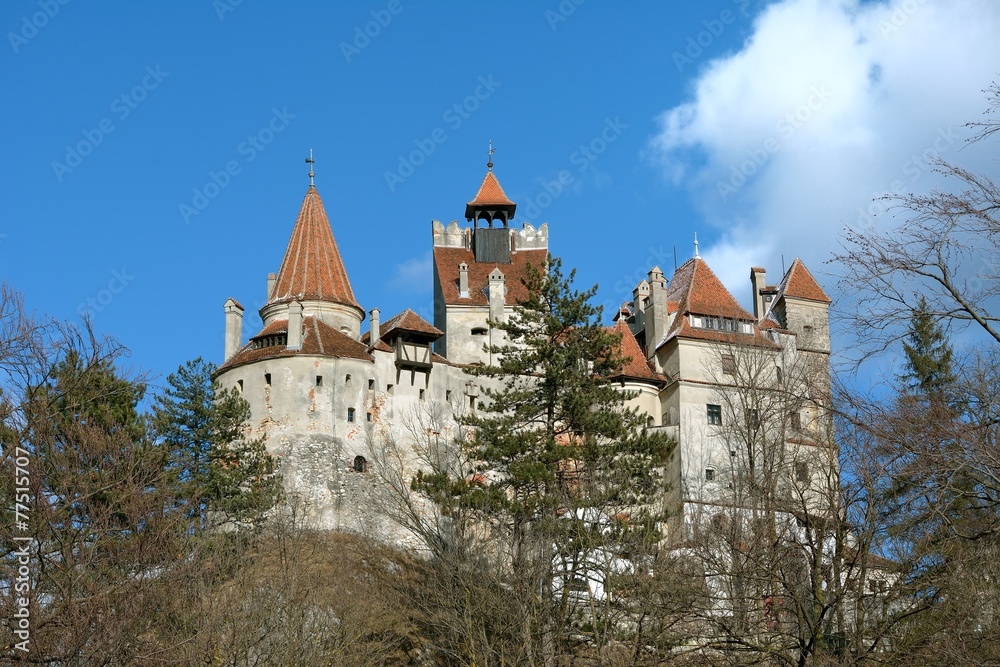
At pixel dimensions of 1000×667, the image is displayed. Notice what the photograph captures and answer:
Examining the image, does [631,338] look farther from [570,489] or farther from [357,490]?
[570,489]

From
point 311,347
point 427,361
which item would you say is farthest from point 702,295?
point 311,347

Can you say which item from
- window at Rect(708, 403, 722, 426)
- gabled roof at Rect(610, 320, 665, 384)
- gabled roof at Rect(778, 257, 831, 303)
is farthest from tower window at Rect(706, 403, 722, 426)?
gabled roof at Rect(778, 257, 831, 303)

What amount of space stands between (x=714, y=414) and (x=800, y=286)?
913 cm

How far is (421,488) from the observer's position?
1347 inches

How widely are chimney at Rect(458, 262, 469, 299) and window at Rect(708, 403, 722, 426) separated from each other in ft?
40.1

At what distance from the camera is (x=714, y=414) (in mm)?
49594

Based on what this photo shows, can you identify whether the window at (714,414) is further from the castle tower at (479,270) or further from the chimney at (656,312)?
the castle tower at (479,270)

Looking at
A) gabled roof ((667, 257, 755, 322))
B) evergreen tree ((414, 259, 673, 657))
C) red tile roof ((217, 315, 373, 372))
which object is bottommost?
evergreen tree ((414, 259, 673, 657))

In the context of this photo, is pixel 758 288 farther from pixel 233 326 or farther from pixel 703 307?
pixel 233 326

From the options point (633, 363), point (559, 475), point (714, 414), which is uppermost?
point (633, 363)

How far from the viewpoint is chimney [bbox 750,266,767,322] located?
184ft

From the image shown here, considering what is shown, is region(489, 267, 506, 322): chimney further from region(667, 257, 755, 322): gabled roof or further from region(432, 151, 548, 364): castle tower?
region(667, 257, 755, 322): gabled roof

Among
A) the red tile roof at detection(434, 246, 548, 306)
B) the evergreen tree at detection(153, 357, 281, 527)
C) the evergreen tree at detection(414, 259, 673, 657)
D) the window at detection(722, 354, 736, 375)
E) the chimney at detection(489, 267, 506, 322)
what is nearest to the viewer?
the evergreen tree at detection(414, 259, 673, 657)

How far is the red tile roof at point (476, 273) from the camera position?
55312 millimetres
